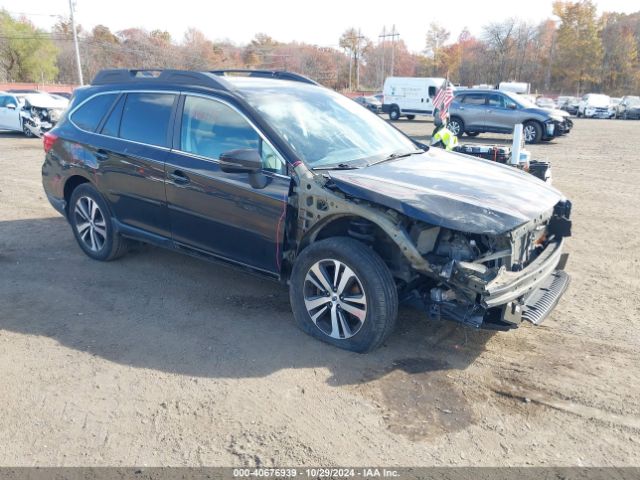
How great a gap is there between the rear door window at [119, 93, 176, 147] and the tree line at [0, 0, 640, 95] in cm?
6004

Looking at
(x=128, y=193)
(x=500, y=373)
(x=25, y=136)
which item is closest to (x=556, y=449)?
(x=500, y=373)

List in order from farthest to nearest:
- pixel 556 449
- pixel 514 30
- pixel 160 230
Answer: pixel 514 30 → pixel 160 230 → pixel 556 449

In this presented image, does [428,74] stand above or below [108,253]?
above

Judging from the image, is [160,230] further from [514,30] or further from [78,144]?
[514,30]

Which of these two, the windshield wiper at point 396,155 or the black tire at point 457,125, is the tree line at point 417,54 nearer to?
the black tire at point 457,125

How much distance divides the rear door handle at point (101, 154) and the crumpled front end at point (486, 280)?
3.31 m

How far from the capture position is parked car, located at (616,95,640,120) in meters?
35.8

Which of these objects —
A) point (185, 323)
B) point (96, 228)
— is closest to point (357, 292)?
point (185, 323)

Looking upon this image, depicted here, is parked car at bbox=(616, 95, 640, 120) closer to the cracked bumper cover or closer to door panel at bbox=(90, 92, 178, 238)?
the cracked bumper cover

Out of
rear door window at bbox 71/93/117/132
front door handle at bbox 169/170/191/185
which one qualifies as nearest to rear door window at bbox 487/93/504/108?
rear door window at bbox 71/93/117/132

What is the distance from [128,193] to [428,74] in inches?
3416

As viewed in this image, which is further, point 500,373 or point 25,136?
point 25,136

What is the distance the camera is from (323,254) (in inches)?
149

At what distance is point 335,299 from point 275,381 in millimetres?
725
